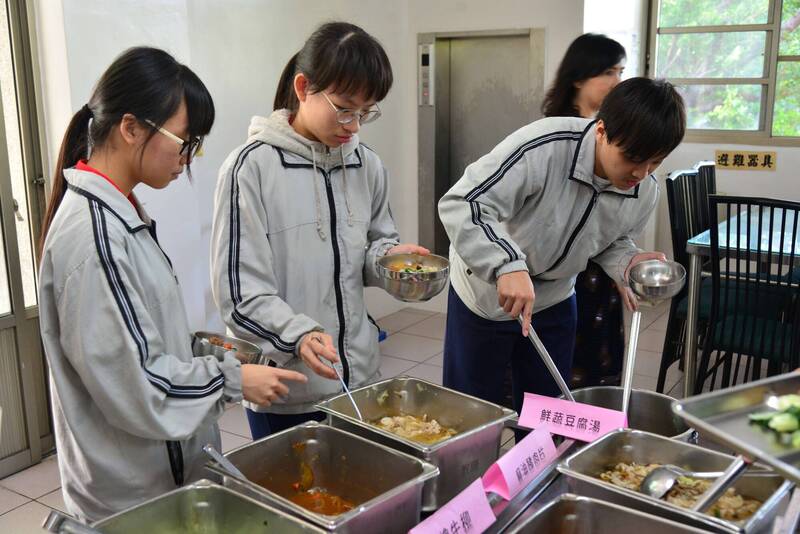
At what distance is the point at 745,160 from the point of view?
486 cm

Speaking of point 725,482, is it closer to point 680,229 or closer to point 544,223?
point 544,223

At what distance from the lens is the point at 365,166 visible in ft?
5.22

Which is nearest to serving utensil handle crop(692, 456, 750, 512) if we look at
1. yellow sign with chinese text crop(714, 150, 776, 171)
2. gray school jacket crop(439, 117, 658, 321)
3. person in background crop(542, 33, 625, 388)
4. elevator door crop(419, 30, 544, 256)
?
gray school jacket crop(439, 117, 658, 321)

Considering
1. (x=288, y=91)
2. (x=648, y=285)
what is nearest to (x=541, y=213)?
(x=648, y=285)

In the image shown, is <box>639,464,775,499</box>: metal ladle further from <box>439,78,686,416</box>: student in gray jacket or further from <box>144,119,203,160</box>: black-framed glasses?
<box>144,119,203,160</box>: black-framed glasses

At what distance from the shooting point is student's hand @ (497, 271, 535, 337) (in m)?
1.43

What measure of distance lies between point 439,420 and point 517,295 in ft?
0.97

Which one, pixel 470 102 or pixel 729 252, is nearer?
pixel 729 252

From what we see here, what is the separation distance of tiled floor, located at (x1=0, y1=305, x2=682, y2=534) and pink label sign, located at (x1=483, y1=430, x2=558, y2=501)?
0.40 metres

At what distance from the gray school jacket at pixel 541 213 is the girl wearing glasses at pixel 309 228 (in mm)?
152

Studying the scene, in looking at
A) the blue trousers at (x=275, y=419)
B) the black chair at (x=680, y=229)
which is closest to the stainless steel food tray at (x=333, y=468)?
the blue trousers at (x=275, y=419)

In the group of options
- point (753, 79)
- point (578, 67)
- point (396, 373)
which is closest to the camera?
point (578, 67)

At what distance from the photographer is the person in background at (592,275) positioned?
242 centimetres

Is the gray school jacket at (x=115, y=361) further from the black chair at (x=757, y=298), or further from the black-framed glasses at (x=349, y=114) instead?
the black chair at (x=757, y=298)
